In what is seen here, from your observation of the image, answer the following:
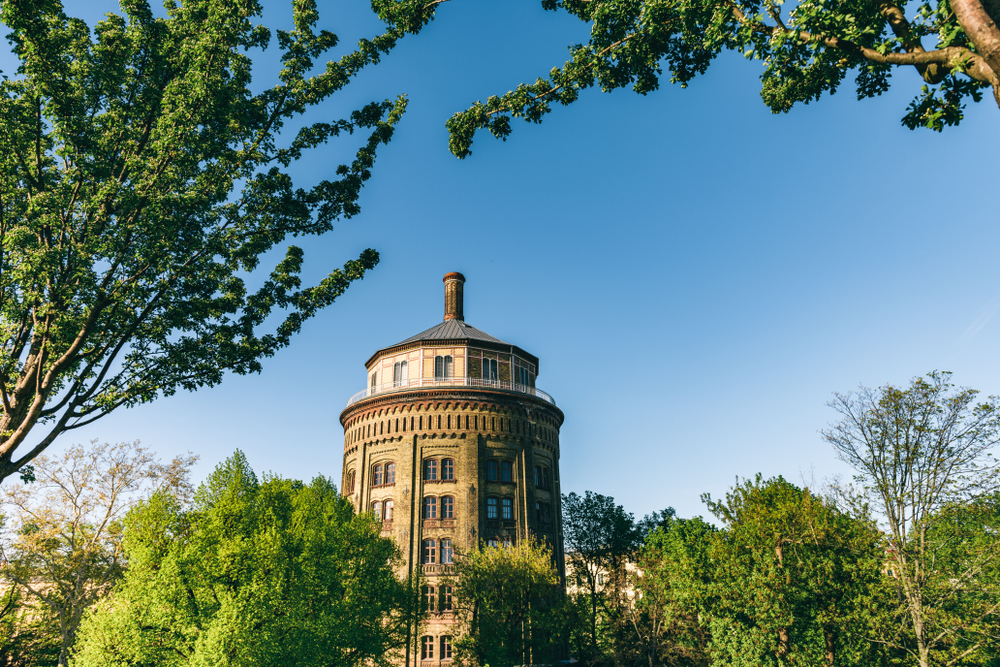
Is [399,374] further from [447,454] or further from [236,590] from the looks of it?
[236,590]

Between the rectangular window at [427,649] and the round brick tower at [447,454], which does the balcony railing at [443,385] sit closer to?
the round brick tower at [447,454]

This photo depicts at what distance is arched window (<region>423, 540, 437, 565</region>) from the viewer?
33769mm

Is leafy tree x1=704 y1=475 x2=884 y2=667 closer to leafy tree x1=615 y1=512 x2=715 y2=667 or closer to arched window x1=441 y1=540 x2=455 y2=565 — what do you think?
leafy tree x1=615 y1=512 x2=715 y2=667

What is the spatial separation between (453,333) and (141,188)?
3156 centimetres

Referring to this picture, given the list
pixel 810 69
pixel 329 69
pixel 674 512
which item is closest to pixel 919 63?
pixel 810 69

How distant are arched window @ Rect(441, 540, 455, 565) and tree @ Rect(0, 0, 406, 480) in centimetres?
2583

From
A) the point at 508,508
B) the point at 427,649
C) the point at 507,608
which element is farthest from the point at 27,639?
the point at 508,508

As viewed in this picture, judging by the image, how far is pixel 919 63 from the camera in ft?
20.4

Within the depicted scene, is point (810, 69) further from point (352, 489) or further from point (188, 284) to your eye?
point (352, 489)

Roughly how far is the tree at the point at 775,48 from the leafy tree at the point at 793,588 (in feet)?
63.2

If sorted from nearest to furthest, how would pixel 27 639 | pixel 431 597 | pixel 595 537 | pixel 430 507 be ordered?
1. pixel 27 639
2. pixel 431 597
3. pixel 430 507
4. pixel 595 537

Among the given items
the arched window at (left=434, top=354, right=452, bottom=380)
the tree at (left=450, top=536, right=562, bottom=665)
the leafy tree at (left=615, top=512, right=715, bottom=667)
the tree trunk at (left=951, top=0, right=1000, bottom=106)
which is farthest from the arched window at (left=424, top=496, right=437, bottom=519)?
the tree trunk at (left=951, top=0, right=1000, bottom=106)

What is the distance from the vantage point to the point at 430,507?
115 feet

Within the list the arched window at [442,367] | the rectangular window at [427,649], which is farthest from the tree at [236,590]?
the arched window at [442,367]
